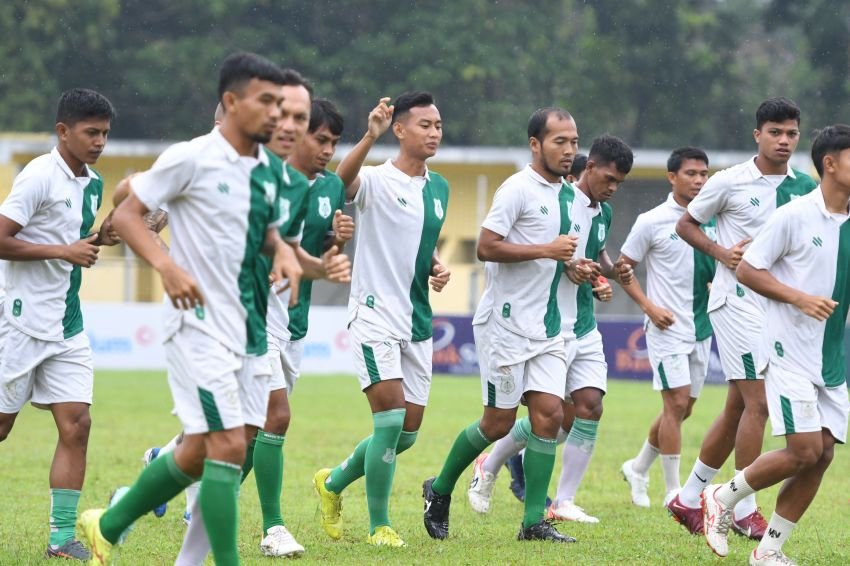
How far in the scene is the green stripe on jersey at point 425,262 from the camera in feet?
28.3

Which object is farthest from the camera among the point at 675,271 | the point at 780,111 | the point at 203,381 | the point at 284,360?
the point at 675,271

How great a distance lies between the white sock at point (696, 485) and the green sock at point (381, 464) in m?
2.02

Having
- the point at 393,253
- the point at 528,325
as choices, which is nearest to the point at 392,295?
the point at 393,253

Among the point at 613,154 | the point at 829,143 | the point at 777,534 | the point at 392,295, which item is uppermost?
the point at 829,143

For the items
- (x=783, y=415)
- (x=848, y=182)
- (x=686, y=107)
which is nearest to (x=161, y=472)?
(x=783, y=415)

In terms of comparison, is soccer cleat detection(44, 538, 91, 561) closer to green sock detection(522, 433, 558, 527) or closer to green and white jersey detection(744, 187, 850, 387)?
green sock detection(522, 433, 558, 527)

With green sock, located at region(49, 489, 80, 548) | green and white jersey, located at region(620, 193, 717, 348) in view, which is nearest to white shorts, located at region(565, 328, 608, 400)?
green and white jersey, located at region(620, 193, 717, 348)

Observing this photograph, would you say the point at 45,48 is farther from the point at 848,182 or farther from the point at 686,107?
the point at 848,182

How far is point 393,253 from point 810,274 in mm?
2522

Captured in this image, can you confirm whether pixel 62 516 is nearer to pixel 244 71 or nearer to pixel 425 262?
pixel 425 262

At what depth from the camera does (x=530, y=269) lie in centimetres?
884

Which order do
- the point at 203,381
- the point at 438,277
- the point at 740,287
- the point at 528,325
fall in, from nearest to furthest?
the point at 203,381
the point at 438,277
the point at 528,325
the point at 740,287

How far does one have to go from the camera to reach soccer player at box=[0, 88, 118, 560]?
7770mm

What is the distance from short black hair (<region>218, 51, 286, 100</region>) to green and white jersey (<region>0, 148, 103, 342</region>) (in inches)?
81.8
